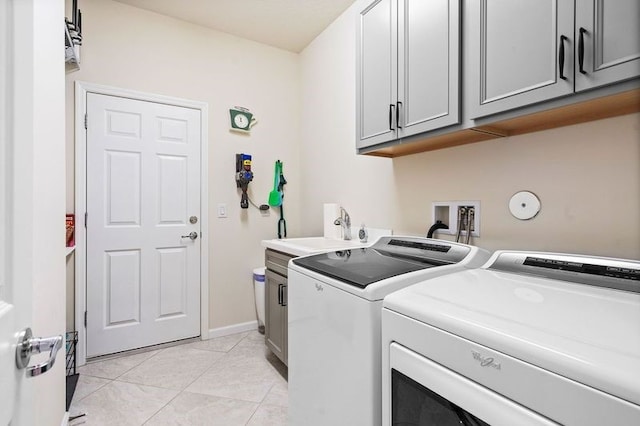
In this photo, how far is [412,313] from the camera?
0.81 metres

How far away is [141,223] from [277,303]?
1.36 meters

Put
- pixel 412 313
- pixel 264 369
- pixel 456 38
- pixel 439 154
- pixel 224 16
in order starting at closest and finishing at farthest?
pixel 412 313
pixel 456 38
pixel 439 154
pixel 264 369
pixel 224 16

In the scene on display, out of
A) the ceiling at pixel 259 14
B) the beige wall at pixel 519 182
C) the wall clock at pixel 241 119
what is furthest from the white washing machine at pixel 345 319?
the ceiling at pixel 259 14

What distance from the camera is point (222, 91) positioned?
2.88 metres

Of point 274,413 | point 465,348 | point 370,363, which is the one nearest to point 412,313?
point 465,348

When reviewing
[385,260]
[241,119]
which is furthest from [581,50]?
[241,119]

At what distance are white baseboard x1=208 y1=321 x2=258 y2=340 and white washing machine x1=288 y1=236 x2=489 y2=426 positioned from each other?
156cm

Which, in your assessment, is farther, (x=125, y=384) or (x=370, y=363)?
(x=125, y=384)

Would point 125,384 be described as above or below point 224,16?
below

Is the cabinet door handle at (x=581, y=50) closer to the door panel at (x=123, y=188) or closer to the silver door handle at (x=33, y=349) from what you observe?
the silver door handle at (x=33, y=349)

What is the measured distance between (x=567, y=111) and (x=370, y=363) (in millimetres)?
1103

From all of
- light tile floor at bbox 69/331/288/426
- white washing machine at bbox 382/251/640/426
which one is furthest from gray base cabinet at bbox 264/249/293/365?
white washing machine at bbox 382/251/640/426

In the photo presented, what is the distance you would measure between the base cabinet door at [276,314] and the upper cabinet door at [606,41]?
1795 millimetres

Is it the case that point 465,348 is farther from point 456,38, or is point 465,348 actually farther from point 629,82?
point 456,38
